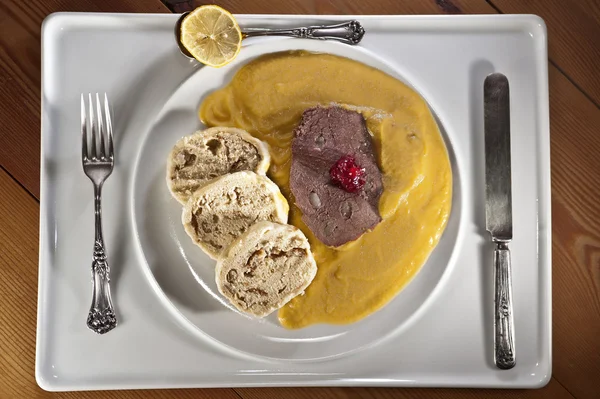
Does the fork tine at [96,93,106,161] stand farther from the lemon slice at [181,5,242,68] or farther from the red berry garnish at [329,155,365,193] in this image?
the red berry garnish at [329,155,365,193]

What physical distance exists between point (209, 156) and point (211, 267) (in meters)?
0.54

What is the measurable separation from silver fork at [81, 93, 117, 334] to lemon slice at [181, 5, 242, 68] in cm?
53

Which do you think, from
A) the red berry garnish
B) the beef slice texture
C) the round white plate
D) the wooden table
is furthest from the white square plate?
the red berry garnish

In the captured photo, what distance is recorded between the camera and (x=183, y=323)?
2590 millimetres

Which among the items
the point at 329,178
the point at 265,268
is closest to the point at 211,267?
the point at 265,268

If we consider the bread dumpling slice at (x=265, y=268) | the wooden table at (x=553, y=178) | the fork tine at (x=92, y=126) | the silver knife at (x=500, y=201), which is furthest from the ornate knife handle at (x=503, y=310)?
the fork tine at (x=92, y=126)

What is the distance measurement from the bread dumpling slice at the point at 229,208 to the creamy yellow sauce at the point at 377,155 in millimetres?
159

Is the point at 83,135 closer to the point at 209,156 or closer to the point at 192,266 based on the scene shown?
the point at 209,156

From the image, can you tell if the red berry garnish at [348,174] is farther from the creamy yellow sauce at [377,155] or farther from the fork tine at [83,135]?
the fork tine at [83,135]

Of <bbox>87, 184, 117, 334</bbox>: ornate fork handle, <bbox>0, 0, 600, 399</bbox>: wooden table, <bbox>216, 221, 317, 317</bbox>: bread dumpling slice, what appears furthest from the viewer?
<bbox>0, 0, 600, 399</bbox>: wooden table

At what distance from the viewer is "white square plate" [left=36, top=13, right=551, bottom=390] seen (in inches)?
102

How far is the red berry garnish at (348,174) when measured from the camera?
2.50m

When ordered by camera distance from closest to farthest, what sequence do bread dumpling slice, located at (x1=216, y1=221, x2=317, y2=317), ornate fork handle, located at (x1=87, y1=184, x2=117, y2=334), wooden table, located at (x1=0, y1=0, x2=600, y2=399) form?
bread dumpling slice, located at (x1=216, y1=221, x2=317, y2=317), ornate fork handle, located at (x1=87, y1=184, x2=117, y2=334), wooden table, located at (x1=0, y1=0, x2=600, y2=399)

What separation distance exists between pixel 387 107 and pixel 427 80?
0.26 m
